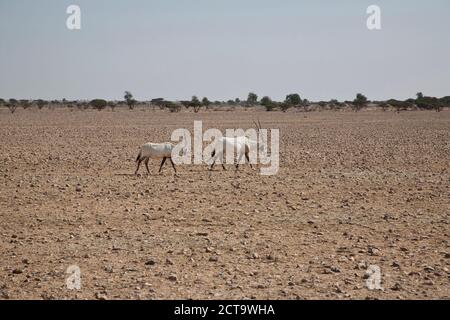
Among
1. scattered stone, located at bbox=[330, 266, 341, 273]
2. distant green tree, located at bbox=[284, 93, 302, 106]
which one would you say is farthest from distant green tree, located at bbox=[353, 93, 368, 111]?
scattered stone, located at bbox=[330, 266, 341, 273]

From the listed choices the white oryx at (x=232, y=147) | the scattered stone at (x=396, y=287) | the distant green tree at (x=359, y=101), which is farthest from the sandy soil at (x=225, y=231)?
the distant green tree at (x=359, y=101)

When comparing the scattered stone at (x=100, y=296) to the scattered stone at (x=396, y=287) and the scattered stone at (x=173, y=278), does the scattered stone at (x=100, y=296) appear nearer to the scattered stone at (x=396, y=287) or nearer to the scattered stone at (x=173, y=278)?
the scattered stone at (x=173, y=278)

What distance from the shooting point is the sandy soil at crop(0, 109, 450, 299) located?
6.01 m

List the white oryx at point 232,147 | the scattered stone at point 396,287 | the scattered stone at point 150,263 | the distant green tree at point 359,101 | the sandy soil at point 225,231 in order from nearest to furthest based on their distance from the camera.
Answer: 1. the scattered stone at point 396,287
2. the sandy soil at point 225,231
3. the scattered stone at point 150,263
4. the white oryx at point 232,147
5. the distant green tree at point 359,101

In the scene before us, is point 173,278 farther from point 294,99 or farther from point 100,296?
point 294,99

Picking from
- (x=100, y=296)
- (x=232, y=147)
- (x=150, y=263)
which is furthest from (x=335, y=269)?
(x=232, y=147)

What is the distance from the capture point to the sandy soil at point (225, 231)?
601cm

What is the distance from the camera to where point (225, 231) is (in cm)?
820

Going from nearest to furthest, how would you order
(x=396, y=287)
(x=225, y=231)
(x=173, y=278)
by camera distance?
(x=396, y=287)
(x=173, y=278)
(x=225, y=231)

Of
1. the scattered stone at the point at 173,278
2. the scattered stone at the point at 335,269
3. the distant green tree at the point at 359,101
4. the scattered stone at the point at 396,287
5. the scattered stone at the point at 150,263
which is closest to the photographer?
the scattered stone at the point at 396,287

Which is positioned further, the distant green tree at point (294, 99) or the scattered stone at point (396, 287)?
the distant green tree at point (294, 99)

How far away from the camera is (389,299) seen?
18.3 ft

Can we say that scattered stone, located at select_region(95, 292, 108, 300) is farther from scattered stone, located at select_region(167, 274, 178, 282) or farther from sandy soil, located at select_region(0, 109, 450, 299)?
scattered stone, located at select_region(167, 274, 178, 282)
